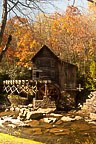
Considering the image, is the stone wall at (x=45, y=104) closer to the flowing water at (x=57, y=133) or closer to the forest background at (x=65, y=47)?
the flowing water at (x=57, y=133)

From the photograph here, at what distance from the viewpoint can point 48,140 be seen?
791cm

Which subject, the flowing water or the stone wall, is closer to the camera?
the flowing water

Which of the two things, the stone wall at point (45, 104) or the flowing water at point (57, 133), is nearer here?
the flowing water at point (57, 133)

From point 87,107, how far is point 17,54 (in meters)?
12.5

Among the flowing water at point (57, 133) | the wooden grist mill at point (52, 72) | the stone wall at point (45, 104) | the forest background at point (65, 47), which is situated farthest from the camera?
the forest background at point (65, 47)

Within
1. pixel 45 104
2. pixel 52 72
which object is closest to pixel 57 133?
pixel 45 104

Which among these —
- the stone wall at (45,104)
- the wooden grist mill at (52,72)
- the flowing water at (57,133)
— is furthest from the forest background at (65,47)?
the flowing water at (57,133)

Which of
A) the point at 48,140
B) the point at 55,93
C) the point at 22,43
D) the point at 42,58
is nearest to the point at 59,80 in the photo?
the point at 55,93

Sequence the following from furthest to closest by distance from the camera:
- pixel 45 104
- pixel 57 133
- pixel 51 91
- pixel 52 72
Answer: pixel 51 91, pixel 52 72, pixel 45 104, pixel 57 133

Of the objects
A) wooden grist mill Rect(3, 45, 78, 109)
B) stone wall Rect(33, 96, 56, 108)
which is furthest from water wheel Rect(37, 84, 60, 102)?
stone wall Rect(33, 96, 56, 108)

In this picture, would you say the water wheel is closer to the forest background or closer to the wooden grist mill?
the wooden grist mill

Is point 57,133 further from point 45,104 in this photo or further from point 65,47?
point 65,47

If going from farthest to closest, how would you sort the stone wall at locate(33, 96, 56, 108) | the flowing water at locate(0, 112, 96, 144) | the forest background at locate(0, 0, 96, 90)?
the forest background at locate(0, 0, 96, 90) → the stone wall at locate(33, 96, 56, 108) → the flowing water at locate(0, 112, 96, 144)

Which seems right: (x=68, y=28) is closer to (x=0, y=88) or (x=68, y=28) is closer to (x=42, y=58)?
(x=42, y=58)
